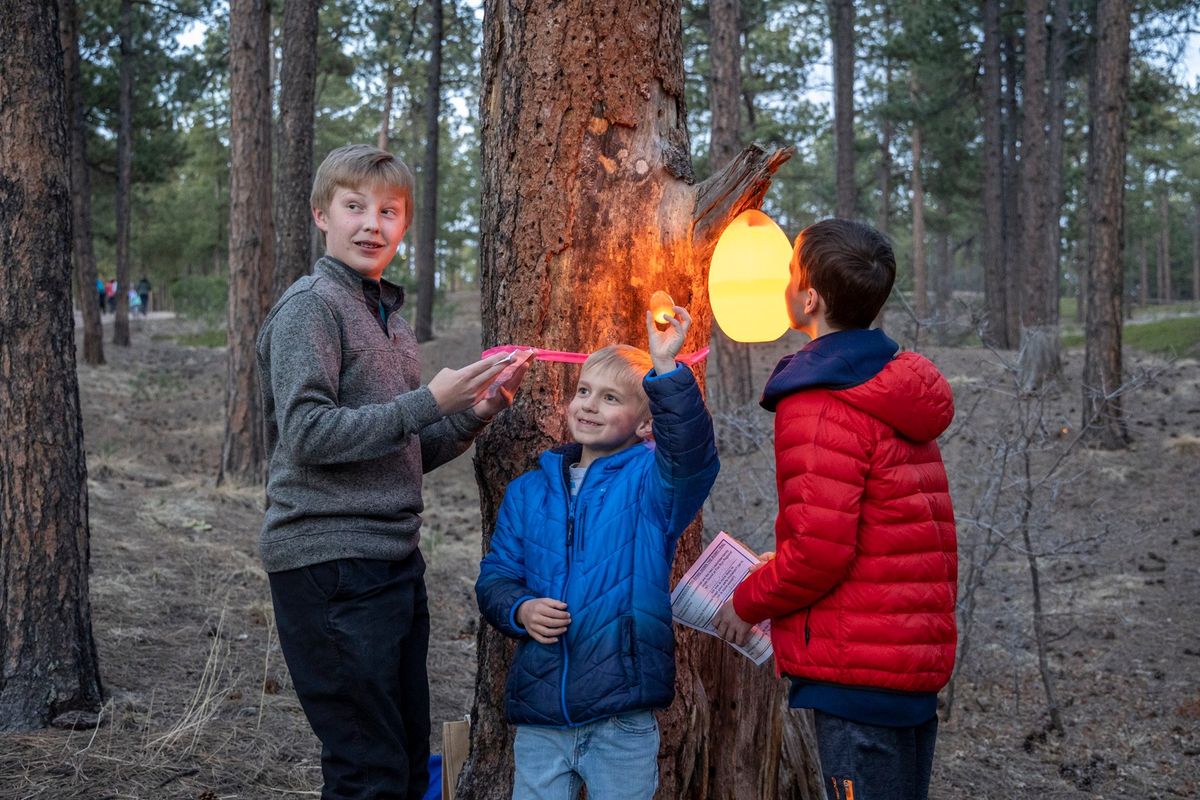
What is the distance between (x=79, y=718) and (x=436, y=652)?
8.38 feet

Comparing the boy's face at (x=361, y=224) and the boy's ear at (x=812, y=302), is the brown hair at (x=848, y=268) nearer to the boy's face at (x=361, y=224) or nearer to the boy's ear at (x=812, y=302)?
the boy's ear at (x=812, y=302)

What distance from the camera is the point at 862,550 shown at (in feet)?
8.04

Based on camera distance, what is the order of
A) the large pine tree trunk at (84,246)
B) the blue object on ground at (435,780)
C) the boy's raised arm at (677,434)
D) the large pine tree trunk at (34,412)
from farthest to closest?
the large pine tree trunk at (84,246) < the large pine tree trunk at (34,412) < the blue object on ground at (435,780) < the boy's raised arm at (677,434)

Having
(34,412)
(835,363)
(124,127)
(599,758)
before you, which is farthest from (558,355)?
(124,127)

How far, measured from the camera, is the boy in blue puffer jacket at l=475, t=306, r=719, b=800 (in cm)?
246

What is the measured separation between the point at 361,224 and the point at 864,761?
6.30 ft

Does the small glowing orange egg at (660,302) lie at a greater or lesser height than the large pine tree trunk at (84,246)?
lesser

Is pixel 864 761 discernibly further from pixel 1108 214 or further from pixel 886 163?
pixel 886 163

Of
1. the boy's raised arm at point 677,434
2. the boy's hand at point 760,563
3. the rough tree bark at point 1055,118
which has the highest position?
the rough tree bark at point 1055,118

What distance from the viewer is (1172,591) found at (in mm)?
7984

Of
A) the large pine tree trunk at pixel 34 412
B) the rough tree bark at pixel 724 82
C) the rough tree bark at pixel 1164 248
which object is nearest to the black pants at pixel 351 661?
the large pine tree trunk at pixel 34 412

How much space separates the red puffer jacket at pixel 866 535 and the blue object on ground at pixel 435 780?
1613 millimetres

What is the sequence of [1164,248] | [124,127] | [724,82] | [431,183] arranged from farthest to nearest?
[1164,248], [124,127], [431,183], [724,82]

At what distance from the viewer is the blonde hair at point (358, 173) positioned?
8.78ft
